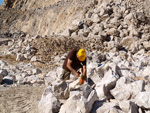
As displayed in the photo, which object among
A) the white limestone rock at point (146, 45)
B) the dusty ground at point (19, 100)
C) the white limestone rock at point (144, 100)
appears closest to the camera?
the white limestone rock at point (144, 100)

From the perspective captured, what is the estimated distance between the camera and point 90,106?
2.42m

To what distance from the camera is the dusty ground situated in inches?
114

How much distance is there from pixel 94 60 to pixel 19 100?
5385 millimetres

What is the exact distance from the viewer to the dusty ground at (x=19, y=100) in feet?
9.47

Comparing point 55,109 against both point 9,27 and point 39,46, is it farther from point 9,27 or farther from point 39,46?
point 9,27

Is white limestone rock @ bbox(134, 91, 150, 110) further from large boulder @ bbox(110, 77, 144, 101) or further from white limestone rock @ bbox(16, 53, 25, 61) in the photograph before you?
white limestone rock @ bbox(16, 53, 25, 61)

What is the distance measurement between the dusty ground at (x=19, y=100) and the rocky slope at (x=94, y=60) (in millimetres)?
41

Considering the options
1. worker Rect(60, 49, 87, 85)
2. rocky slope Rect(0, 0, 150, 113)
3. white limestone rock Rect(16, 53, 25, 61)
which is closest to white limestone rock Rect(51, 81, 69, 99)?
rocky slope Rect(0, 0, 150, 113)

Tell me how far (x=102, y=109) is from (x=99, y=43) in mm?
9100

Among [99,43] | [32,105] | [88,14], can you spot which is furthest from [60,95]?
[88,14]

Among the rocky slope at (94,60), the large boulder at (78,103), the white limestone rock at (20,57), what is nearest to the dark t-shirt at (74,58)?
the rocky slope at (94,60)

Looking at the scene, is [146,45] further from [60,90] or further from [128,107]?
[128,107]

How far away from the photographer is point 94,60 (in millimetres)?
8250

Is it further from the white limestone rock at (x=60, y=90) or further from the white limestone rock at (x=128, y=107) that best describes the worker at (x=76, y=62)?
the white limestone rock at (x=128, y=107)
